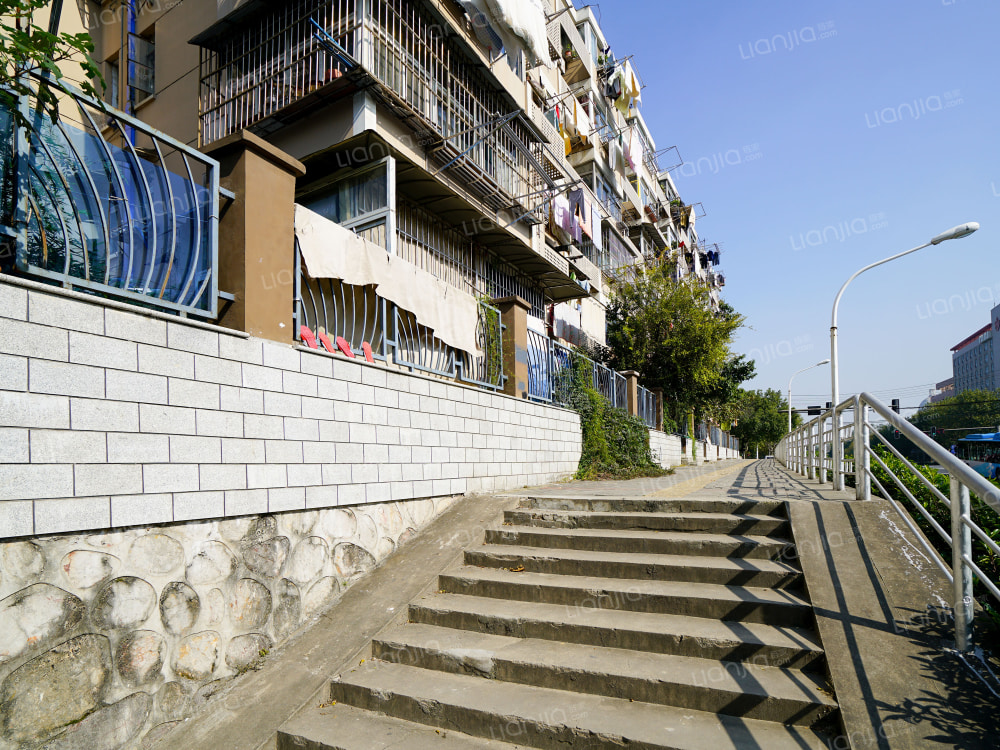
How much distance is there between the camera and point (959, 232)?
37.2ft

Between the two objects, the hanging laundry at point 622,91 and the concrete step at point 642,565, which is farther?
the hanging laundry at point 622,91

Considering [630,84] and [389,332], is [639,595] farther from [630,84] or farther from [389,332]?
[630,84]

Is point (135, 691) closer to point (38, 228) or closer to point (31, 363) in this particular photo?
point (31, 363)

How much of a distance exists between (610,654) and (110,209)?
4.09 m

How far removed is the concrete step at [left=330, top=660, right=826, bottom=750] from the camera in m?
2.85

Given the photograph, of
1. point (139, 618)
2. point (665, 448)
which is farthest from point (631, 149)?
point (139, 618)

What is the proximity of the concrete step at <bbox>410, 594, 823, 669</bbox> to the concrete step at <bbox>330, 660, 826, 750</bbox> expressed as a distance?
1.44ft

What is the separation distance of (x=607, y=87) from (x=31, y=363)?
26.1m

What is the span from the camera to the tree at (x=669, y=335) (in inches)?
710

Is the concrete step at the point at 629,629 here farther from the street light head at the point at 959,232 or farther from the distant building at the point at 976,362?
the distant building at the point at 976,362

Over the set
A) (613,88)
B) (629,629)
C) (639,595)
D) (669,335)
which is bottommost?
(629,629)

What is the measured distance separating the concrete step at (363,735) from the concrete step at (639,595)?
4.25ft

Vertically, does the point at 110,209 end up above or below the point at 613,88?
below

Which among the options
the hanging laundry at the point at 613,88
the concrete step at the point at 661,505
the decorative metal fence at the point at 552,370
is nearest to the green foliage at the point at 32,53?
the concrete step at the point at 661,505
